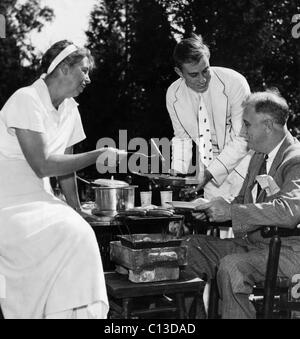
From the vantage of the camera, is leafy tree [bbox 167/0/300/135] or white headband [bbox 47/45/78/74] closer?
white headband [bbox 47/45/78/74]

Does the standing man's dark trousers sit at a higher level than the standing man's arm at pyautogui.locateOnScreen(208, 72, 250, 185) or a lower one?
lower

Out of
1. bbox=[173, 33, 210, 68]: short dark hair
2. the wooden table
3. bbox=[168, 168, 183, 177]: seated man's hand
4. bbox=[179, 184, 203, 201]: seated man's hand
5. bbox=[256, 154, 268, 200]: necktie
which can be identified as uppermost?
bbox=[173, 33, 210, 68]: short dark hair

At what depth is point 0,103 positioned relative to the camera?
59.7 ft

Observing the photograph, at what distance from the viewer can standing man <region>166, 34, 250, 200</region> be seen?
4188mm

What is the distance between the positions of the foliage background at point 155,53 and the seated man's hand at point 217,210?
34.4 ft

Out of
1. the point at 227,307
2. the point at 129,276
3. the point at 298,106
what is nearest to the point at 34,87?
the point at 129,276

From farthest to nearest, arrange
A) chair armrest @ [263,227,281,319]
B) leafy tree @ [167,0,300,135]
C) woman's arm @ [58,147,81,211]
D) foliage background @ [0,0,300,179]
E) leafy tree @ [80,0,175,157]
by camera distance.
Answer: leafy tree @ [80,0,175,157] → foliage background @ [0,0,300,179] → leafy tree @ [167,0,300,135] → woman's arm @ [58,147,81,211] → chair armrest @ [263,227,281,319]

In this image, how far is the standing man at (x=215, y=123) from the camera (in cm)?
419

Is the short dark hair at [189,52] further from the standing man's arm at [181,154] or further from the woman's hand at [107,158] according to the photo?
the woman's hand at [107,158]

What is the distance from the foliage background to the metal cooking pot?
10426mm

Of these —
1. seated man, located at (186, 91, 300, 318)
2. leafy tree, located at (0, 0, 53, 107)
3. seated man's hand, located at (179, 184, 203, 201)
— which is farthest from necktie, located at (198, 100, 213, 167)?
leafy tree, located at (0, 0, 53, 107)

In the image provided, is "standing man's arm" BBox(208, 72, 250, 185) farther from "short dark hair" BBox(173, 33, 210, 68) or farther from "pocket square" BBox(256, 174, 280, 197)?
"pocket square" BBox(256, 174, 280, 197)
